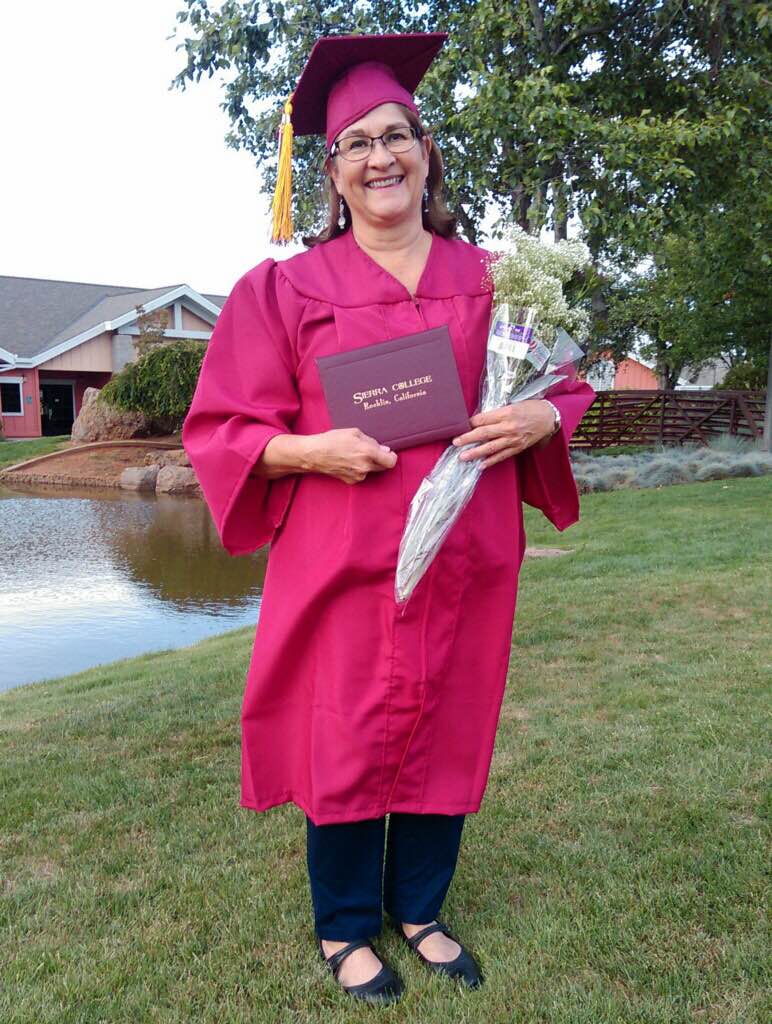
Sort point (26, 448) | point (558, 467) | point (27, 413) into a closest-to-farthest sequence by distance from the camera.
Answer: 1. point (558, 467)
2. point (26, 448)
3. point (27, 413)

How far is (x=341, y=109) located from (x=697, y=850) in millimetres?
2340

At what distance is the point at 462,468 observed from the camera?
2004mm

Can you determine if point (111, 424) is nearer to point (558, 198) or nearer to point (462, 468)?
point (558, 198)

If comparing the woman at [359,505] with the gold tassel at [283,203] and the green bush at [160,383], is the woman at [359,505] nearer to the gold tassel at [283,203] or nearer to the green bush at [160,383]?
the gold tassel at [283,203]

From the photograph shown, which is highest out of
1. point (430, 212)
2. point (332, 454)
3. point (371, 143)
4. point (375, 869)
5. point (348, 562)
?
point (371, 143)

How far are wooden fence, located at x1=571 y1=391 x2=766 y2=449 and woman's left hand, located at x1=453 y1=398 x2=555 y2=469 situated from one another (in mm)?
17362

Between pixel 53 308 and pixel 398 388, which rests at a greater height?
pixel 53 308

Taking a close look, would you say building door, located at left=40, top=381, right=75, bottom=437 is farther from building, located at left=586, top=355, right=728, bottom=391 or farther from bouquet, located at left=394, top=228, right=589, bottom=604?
bouquet, located at left=394, top=228, right=589, bottom=604

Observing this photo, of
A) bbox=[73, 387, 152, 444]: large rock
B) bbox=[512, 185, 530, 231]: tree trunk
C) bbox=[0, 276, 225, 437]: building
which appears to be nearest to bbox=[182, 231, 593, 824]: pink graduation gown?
bbox=[512, 185, 530, 231]: tree trunk

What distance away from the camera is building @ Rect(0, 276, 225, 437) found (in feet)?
82.6

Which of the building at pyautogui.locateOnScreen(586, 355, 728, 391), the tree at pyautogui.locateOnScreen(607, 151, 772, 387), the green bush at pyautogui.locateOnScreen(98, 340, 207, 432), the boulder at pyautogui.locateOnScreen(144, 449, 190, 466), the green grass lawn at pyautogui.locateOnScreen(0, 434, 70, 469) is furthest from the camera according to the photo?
the building at pyautogui.locateOnScreen(586, 355, 728, 391)

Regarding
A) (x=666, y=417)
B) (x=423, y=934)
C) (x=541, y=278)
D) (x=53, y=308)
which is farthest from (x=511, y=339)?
(x=53, y=308)

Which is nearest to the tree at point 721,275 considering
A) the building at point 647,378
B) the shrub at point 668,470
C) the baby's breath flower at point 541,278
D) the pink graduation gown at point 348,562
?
the shrub at point 668,470

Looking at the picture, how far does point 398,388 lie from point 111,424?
19875 millimetres
